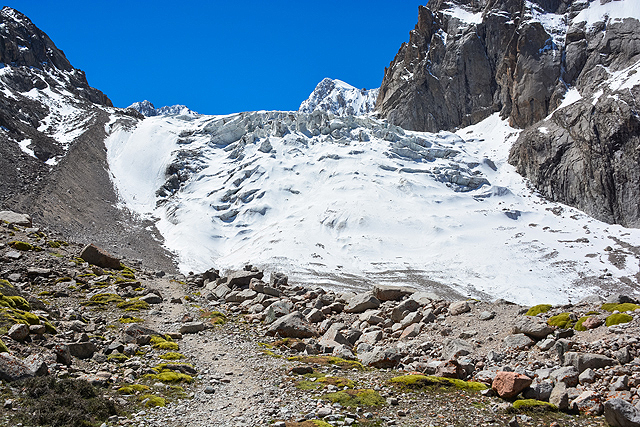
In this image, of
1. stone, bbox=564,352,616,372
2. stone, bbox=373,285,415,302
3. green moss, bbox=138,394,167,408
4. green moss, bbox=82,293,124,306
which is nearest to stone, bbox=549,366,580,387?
stone, bbox=564,352,616,372

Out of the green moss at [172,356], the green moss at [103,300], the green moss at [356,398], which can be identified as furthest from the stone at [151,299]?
the green moss at [356,398]

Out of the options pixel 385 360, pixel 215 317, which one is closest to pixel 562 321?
pixel 385 360

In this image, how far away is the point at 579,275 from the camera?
4178 inches

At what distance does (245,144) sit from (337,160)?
47.6m

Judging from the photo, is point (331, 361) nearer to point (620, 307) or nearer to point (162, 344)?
point (162, 344)

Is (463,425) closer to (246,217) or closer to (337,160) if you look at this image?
(246,217)

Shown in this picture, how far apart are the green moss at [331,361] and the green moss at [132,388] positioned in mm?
7610

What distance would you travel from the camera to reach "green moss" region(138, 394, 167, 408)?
14050 mm

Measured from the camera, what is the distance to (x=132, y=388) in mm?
15164

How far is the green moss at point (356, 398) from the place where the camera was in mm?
14302

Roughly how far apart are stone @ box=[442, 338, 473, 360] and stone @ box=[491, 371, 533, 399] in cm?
389

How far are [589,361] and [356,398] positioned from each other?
8.21 m

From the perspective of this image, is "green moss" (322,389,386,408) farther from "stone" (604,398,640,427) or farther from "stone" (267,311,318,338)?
"stone" (267,311,318,338)

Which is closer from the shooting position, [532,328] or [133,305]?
[532,328]
